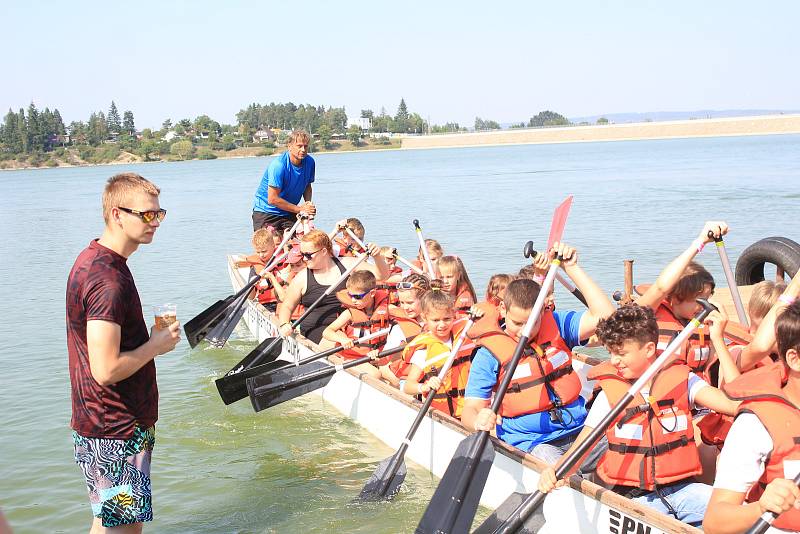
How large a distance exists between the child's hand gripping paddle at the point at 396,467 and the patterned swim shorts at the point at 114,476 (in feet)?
7.30

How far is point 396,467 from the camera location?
5605mm

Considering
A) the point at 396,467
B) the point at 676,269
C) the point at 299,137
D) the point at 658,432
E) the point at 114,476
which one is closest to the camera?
the point at 114,476

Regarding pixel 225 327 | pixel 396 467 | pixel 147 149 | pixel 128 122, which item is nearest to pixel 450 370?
pixel 396 467

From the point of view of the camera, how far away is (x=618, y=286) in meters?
14.7

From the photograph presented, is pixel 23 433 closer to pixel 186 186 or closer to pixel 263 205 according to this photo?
pixel 263 205

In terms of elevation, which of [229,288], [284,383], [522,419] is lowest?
[229,288]

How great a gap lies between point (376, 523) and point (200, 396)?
4.08 metres

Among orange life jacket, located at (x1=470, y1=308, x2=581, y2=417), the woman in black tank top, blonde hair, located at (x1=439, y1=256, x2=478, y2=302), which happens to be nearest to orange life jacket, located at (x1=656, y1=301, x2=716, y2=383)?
orange life jacket, located at (x1=470, y1=308, x2=581, y2=417)

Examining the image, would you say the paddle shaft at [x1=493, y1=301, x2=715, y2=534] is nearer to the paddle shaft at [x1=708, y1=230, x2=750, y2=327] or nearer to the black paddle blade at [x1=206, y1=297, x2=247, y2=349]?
the paddle shaft at [x1=708, y1=230, x2=750, y2=327]

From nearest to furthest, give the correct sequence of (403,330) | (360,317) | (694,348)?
1. (694,348)
2. (403,330)
3. (360,317)

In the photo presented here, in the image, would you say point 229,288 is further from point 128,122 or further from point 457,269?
point 128,122

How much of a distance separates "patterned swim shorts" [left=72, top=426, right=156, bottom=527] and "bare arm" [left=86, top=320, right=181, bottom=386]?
276 mm

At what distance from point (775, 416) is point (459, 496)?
1830 mm

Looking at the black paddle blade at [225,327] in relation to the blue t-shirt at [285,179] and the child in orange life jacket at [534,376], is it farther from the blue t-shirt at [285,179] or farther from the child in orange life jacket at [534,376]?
the child in orange life jacket at [534,376]
